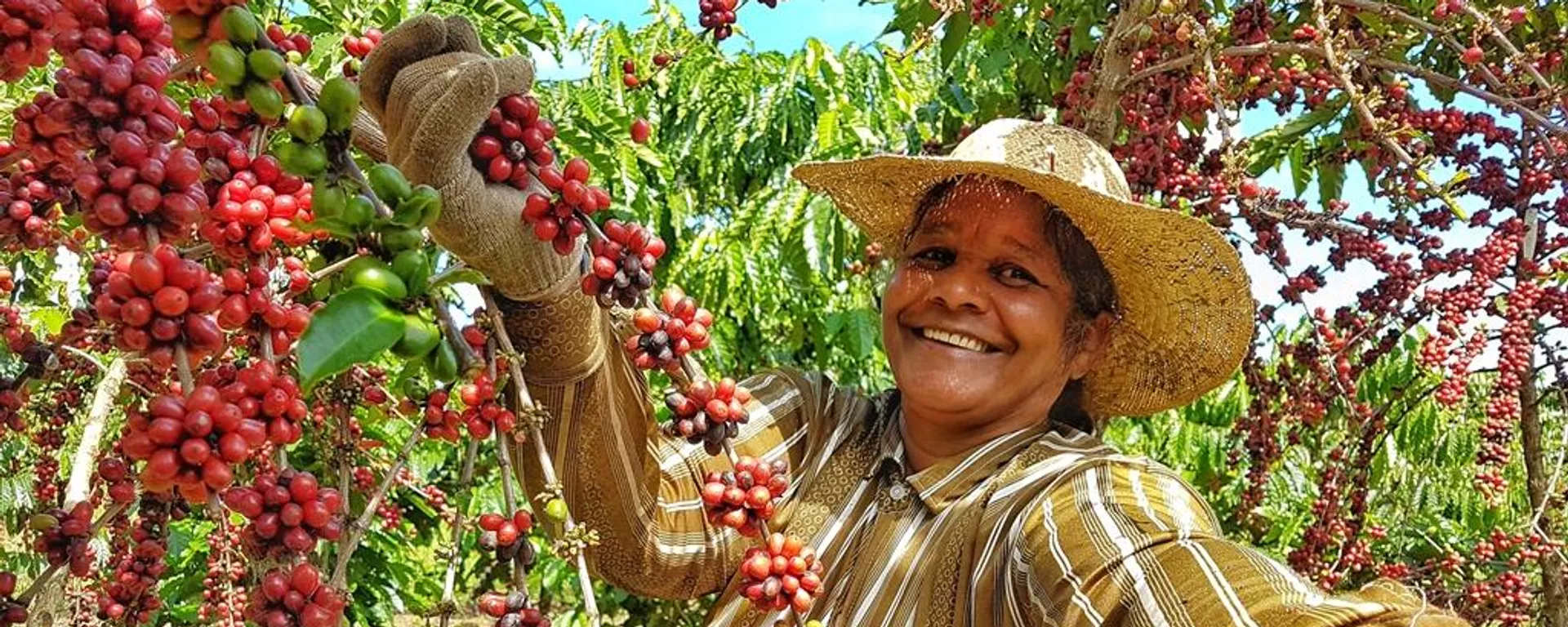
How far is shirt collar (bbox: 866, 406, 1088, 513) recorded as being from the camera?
1.80 metres

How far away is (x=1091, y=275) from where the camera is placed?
1.95 m

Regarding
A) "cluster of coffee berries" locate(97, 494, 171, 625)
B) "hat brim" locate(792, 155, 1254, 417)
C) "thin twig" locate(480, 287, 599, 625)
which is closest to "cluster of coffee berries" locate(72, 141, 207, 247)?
"thin twig" locate(480, 287, 599, 625)

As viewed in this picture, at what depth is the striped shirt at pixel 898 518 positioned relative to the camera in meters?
1.26

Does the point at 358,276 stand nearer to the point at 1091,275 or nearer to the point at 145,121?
the point at 145,121

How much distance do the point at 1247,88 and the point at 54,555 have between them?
2.40 metres

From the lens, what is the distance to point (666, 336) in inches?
49.6

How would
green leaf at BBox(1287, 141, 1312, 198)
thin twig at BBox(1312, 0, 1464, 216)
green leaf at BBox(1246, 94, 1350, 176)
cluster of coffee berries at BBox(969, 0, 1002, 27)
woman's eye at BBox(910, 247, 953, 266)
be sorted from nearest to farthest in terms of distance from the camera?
woman's eye at BBox(910, 247, 953, 266) < thin twig at BBox(1312, 0, 1464, 216) < cluster of coffee berries at BBox(969, 0, 1002, 27) < green leaf at BBox(1246, 94, 1350, 176) < green leaf at BBox(1287, 141, 1312, 198)

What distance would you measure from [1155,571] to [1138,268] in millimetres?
729

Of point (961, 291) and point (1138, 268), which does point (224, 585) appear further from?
point (1138, 268)

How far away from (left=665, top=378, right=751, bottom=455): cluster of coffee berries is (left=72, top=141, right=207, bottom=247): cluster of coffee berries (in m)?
0.54

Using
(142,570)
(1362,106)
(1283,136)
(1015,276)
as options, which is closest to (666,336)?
(1015,276)

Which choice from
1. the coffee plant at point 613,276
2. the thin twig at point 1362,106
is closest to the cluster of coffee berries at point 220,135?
the coffee plant at point 613,276

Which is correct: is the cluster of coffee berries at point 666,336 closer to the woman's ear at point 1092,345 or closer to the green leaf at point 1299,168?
the woman's ear at point 1092,345

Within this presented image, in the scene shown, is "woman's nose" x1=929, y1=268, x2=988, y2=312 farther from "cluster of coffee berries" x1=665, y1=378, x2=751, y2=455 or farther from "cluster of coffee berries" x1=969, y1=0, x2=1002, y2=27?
"cluster of coffee berries" x1=969, y1=0, x2=1002, y2=27
